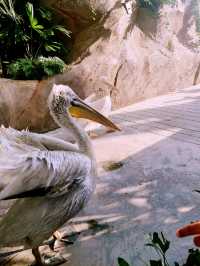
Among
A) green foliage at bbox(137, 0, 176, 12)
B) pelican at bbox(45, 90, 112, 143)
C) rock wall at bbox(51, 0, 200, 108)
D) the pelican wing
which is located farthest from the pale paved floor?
green foliage at bbox(137, 0, 176, 12)

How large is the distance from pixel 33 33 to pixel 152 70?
3379 mm

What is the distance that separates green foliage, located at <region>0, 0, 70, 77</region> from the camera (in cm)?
849

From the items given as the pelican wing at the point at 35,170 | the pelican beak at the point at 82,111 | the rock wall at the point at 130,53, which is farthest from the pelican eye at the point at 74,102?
the rock wall at the point at 130,53

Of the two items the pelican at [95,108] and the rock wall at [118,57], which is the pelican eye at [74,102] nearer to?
the pelican at [95,108]

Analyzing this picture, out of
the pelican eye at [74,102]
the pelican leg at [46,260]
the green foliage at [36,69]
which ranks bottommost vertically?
the pelican leg at [46,260]

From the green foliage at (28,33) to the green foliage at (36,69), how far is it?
735 millimetres

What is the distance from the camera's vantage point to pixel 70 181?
206 cm

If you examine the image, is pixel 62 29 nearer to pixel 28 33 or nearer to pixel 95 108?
pixel 28 33

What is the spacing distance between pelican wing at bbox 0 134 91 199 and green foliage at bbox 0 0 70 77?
6.92 metres

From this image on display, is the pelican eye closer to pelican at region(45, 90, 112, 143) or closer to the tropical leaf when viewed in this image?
pelican at region(45, 90, 112, 143)

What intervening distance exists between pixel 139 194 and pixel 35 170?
145cm

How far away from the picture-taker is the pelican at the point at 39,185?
1895 millimetres

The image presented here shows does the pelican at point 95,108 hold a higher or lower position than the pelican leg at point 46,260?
higher

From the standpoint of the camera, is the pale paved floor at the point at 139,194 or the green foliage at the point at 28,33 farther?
the green foliage at the point at 28,33
